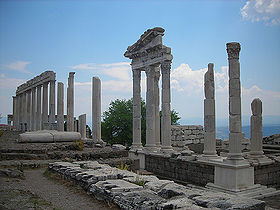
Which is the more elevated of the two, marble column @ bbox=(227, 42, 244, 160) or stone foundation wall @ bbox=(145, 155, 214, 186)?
marble column @ bbox=(227, 42, 244, 160)

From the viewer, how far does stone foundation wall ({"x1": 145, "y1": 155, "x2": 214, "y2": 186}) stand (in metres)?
13.8

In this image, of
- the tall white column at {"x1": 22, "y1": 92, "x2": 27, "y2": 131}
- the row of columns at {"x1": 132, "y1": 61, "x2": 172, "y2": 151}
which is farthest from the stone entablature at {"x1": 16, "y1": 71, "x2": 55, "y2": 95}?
the row of columns at {"x1": 132, "y1": 61, "x2": 172, "y2": 151}

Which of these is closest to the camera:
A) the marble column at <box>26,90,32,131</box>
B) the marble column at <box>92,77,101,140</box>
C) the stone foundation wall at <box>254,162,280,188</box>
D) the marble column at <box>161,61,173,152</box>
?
the stone foundation wall at <box>254,162,280,188</box>

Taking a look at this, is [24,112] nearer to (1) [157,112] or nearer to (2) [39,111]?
(2) [39,111]

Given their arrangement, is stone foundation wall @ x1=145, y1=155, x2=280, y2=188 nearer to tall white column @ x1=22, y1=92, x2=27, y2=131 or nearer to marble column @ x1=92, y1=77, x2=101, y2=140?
marble column @ x1=92, y1=77, x2=101, y2=140

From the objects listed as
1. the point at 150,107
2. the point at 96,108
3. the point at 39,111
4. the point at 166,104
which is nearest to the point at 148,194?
the point at 166,104

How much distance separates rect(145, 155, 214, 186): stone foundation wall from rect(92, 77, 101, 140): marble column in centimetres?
580

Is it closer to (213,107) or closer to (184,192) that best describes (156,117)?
(213,107)

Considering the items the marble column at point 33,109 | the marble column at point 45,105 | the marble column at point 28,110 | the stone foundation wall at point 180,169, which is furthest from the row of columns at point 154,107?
the marble column at point 28,110

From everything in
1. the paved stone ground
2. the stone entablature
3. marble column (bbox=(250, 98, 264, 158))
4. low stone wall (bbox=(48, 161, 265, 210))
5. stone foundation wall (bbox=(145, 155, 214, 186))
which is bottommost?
stone foundation wall (bbox=(145, 155, 214, 186))

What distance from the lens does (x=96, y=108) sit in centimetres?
2291

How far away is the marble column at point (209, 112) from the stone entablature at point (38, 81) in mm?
18830

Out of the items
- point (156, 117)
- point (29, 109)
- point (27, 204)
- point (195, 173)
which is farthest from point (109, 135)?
point (27, 204)

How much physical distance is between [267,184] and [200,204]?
29.9ft
